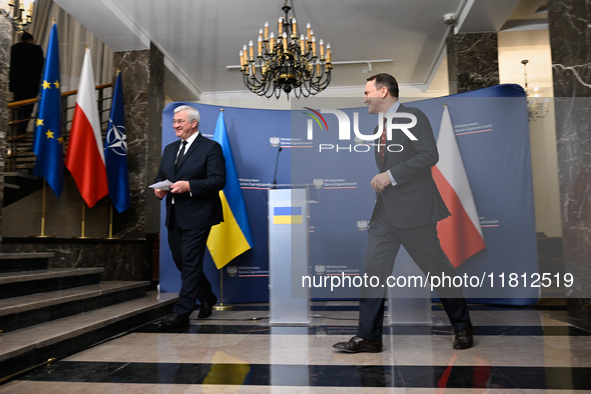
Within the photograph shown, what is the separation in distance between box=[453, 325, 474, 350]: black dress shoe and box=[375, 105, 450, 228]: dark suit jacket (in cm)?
62

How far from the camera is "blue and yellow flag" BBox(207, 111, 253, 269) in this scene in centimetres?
403

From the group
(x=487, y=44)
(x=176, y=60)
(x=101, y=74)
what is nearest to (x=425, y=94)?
(x=487, y=44)

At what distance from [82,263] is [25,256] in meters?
1.31

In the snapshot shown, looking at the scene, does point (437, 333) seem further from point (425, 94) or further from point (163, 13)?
point (425, 94)

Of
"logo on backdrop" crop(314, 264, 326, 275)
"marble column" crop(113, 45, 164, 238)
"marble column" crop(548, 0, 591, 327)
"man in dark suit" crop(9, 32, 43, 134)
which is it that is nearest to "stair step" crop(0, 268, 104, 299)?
"marble column" crop(113, 45, 164, 238)


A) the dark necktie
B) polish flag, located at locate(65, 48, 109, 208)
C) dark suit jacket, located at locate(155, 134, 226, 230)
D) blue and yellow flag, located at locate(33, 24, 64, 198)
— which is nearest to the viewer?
dark suit jacket, located at locate(155, 134, 226, 230)

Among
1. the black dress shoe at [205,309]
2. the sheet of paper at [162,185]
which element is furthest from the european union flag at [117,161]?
the sheet of paper at [162,185]

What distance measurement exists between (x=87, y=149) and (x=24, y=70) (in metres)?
1.37

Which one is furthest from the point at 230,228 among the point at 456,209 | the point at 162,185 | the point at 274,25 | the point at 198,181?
the point at 274,25

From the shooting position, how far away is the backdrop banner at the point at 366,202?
3988 mm

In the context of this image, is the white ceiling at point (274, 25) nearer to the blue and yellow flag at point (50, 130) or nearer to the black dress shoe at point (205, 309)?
the blue and yellow flag at point (50, 130)

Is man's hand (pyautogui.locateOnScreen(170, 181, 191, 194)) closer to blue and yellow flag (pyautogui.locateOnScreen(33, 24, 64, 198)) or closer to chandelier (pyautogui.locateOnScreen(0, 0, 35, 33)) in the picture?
chandelier (pyautogui.locateOnScreen(0, 0, 35, 33))

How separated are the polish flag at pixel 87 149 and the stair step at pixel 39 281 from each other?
1184mm

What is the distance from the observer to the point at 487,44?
18.2 ft
